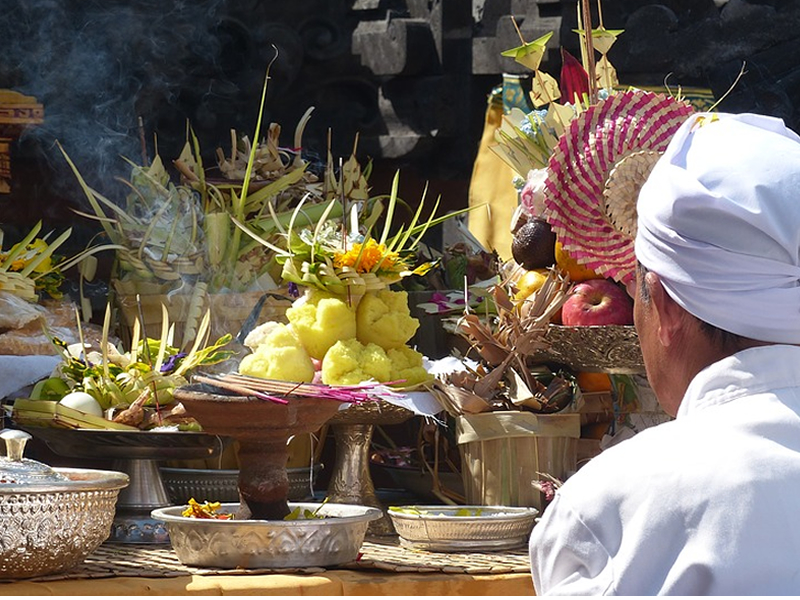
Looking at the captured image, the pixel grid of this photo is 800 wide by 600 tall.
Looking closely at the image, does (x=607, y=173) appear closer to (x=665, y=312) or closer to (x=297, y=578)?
(x=297, y=578)

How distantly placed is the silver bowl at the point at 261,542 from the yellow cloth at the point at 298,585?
1.5 inches

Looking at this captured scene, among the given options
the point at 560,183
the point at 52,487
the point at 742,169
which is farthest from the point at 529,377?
the point at 742,169

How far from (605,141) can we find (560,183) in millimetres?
129

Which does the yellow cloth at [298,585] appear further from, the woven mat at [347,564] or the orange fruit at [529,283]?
the orange fruit at [529,283]

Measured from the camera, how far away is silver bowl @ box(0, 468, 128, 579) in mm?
2082

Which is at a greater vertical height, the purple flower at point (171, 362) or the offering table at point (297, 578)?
the purple flower at point (171, 362)

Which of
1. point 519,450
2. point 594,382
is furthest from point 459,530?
point 594,382

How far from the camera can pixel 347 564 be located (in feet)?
7.68

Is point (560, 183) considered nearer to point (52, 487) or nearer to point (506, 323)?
point (506, 323)

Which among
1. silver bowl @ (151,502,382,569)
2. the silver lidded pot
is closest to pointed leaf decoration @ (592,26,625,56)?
silver bowl @ (151,502,382,569)

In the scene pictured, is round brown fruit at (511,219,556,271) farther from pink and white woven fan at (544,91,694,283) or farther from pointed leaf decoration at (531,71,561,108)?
pointed leaf decoration at (531,71,561,108)

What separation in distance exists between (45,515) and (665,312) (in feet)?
3.83

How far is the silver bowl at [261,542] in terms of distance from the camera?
2260 millimetres

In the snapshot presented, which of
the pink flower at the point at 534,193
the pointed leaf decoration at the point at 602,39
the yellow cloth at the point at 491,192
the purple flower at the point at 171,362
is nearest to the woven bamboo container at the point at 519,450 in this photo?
the pink flower at the point at 534,193
